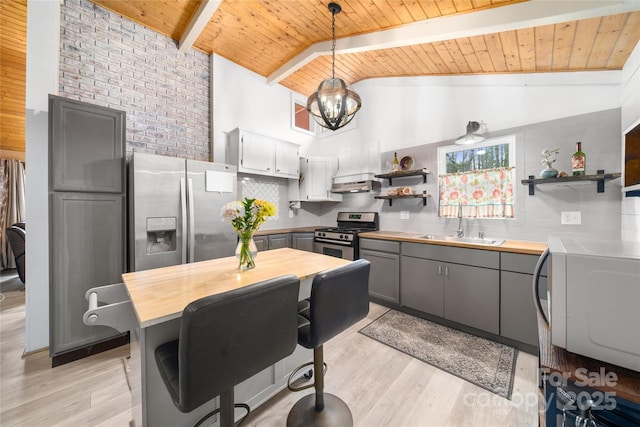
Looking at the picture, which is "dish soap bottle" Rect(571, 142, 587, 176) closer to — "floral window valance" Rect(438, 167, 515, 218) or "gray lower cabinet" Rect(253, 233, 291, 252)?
"floral window valance" Rect(438, 167, 515, 218)

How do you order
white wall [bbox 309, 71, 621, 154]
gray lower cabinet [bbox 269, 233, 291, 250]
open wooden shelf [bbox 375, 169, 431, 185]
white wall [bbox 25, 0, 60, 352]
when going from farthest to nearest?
gray lower cabinet [bbox 269, 233, 291, 250], open wooden shelf [bbox 375, 169, 431, 185], white wall [bbox 309, 71, 621, 154], white wall [bbox 25, 0, 60, 352]

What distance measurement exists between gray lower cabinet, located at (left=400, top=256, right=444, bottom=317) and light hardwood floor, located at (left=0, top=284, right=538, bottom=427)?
0.78 m

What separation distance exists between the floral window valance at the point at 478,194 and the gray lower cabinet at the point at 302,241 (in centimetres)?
197

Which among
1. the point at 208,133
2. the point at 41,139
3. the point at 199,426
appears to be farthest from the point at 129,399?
the point at 208,133

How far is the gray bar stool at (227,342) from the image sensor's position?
2.72 ft

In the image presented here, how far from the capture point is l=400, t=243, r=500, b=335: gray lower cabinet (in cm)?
233

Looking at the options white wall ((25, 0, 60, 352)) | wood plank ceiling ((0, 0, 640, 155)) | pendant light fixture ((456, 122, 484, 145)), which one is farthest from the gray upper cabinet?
pendant light fixture ((456, 122, 484, 145))

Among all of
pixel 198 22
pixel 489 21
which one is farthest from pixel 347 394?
pixel 198 22

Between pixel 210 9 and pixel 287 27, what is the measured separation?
83cm

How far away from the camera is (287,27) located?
280 cm

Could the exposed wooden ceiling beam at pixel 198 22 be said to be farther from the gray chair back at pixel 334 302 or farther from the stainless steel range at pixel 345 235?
the stainless steel range at pixel 345 235

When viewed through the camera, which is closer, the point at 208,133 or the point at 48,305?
the point at 48,305

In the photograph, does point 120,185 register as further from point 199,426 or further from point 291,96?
point 291,96

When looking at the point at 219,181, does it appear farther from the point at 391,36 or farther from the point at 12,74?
the point at 12,74
